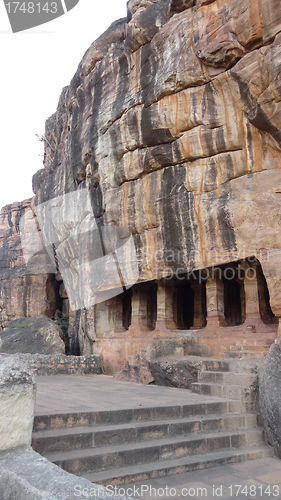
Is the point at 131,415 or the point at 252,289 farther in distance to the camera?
the point at 252,289

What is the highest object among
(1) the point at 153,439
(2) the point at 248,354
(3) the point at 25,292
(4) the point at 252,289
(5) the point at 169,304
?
(3) the point at 25,292

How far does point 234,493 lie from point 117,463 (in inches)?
45.2

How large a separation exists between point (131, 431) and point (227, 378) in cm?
249

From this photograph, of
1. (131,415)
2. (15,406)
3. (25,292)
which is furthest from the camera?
(25,292)

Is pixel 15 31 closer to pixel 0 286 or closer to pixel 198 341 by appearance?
pixel 198 341

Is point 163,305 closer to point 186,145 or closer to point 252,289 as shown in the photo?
point 252,289

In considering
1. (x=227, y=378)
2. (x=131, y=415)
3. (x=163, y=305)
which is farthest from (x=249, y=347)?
(x=131, y=415)

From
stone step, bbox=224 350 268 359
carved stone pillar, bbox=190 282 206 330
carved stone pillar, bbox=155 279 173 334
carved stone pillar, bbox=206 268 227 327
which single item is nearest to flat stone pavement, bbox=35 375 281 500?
stone step, bbox=224 350 268 359

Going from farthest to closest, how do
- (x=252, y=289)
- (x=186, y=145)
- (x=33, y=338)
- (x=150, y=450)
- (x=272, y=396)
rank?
(x=33, y=338) → (x=252, y=289) → (x=186, y=145) → (x=272, y=396) → (x=150, y=450)

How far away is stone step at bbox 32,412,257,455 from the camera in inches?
147

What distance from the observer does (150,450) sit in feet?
13.1

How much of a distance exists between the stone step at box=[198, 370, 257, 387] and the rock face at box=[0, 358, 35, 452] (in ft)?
11.9

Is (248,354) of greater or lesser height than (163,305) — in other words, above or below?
below

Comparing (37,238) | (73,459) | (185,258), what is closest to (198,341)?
(185,258)
